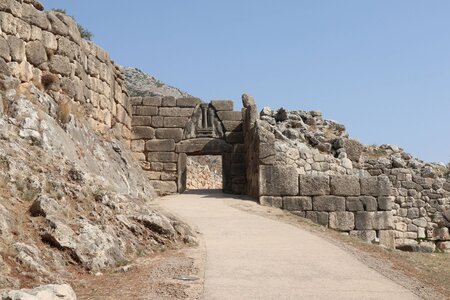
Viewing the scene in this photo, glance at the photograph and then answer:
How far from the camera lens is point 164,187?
16484 millimetres

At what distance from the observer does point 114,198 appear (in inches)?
304

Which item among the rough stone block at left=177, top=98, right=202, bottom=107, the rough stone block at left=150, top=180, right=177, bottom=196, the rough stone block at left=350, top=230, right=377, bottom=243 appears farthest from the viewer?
the rough stone block at left=177, top=98, right=202, bottom=107

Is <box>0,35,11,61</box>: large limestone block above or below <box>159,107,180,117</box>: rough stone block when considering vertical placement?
above

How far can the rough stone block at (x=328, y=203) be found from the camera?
504 inches

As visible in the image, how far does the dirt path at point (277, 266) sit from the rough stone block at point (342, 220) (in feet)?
8.27

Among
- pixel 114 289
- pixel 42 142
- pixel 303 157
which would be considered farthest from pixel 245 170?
pixel 114 289

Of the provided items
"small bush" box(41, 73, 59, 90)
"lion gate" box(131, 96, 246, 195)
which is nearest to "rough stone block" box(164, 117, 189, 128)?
"lion gate" box(131, 96, 246, 195)

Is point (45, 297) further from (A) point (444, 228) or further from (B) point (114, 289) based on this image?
(A) point (444, 228)

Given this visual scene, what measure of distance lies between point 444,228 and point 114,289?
45.4 ft

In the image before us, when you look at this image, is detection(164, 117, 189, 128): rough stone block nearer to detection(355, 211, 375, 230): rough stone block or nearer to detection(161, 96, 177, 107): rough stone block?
detection(161, 96, 177, 107): rough stone block

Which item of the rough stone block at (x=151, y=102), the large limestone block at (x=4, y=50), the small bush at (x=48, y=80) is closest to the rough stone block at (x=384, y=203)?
the rough stone block at (x=151, y=102)

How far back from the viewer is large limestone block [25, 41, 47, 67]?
10359 millimetres

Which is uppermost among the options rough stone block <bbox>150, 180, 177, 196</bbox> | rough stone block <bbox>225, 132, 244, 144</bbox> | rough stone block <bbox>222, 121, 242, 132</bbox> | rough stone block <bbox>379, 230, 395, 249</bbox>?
rough stone block <bbox>222, 121, 242, 132</bbox>

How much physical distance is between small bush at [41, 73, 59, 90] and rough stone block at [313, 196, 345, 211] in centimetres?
694
